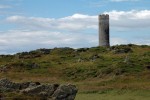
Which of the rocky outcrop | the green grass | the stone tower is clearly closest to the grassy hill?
the green grass

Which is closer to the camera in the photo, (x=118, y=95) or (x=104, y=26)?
(x=118, y=95)

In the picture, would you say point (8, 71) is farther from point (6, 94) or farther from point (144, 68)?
point (6, 94)

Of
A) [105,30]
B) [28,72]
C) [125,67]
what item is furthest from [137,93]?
[105,30]

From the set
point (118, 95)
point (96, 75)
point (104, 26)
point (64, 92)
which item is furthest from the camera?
point (104, 26)

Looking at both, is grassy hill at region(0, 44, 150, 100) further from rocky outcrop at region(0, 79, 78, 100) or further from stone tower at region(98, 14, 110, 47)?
stone tower at region(98, 14, 110, 47)

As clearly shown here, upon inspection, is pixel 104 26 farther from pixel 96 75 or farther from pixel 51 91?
pixel 51 91

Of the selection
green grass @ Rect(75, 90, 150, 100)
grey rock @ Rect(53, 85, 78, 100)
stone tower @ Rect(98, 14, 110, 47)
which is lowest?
green grass @ Rect(75, 90, 150, 100)

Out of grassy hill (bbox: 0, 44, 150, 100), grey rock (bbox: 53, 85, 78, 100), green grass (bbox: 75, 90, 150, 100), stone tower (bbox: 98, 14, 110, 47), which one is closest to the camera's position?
grey rock (bbox: 53, 85, 78, 100)

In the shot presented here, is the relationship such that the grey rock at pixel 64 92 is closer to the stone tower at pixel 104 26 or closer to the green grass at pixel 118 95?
the green grass at pixel 118 95

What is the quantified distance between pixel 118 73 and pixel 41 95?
3325 cm

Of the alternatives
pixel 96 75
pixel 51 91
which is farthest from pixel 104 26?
pixel 51 91

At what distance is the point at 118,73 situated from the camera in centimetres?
6075

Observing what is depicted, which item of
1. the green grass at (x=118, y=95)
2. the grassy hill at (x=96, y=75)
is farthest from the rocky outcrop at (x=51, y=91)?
the grassy hill at (x=96, y=75)

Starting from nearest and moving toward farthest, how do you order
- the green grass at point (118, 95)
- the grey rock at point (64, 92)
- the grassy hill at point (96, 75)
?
1. the grey rock at point (64, 92)
2. the green grass at point (118, 95)
3. the grassy hill at point (96, 75)
